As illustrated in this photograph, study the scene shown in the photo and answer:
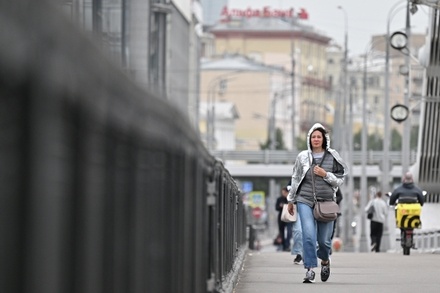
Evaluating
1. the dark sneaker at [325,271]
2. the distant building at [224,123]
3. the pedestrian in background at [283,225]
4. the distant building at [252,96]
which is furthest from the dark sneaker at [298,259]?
the distant building at [252,96]

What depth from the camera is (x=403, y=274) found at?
21547mm

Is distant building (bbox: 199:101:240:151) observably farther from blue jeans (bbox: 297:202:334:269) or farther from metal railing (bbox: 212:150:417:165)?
blue jeans (bbox: 297:202:334:269)

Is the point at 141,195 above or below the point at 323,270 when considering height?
above

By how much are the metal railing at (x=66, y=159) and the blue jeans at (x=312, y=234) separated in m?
11.8

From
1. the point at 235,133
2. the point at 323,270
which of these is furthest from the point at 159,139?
the point at 235,133

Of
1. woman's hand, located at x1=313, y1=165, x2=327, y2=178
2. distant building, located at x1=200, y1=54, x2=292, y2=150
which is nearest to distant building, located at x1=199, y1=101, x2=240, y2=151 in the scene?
distant building, located at x1=200, y1=54, x2=292, y2=150

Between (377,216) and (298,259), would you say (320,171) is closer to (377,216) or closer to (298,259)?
(298,259)

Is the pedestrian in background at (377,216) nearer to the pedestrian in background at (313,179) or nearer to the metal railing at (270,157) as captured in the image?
the pedestrian in background at (313,179)

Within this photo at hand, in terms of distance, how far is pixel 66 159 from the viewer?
3.05 meters

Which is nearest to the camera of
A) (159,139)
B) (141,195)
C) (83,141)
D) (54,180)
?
(54,180)

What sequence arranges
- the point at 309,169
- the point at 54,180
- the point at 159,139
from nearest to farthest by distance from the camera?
the point at 54,180, the point at 159,139, the point at 309,169

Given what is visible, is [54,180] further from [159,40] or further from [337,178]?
[159,40]

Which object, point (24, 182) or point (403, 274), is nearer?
point (24, 182)

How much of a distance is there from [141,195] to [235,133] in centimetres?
18645
